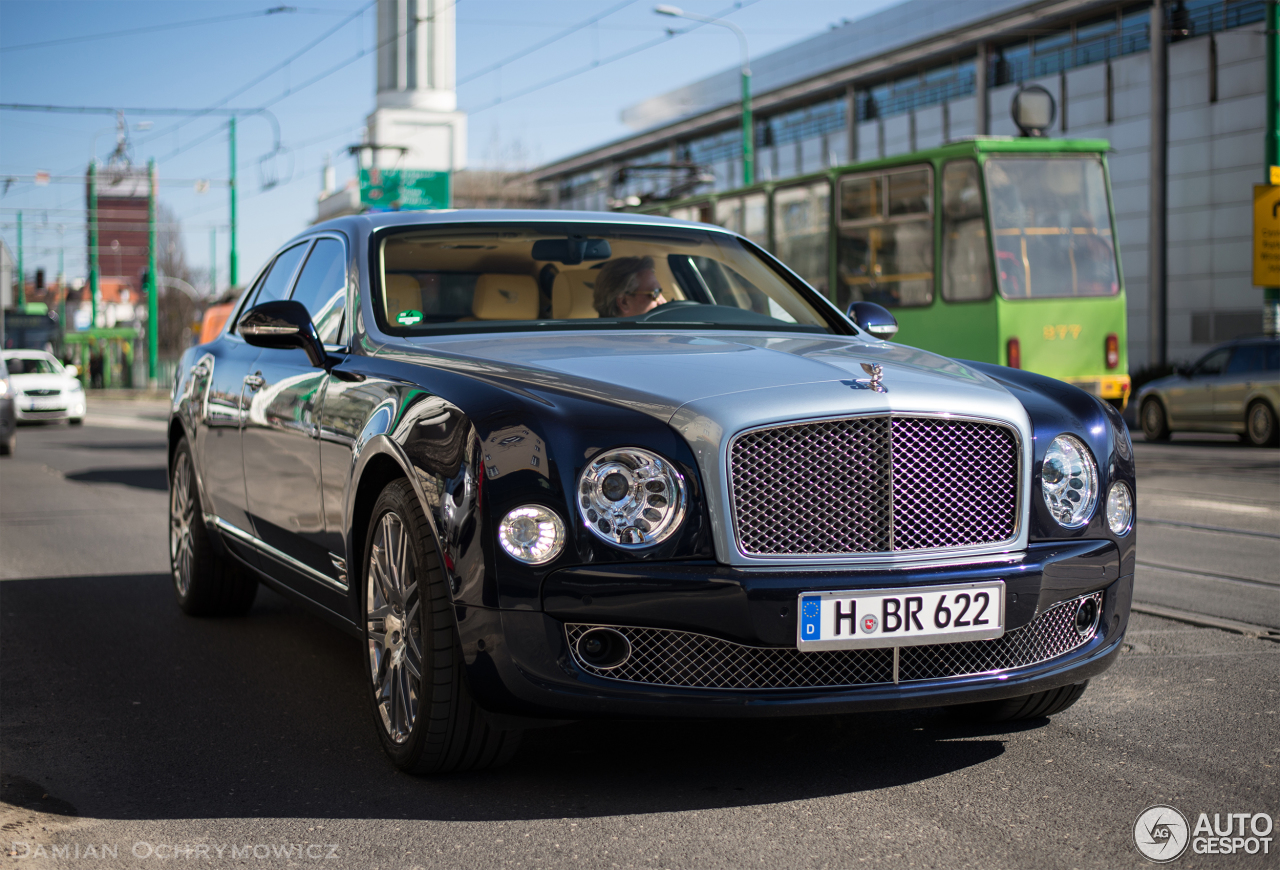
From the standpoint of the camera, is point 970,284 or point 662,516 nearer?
point 662,516

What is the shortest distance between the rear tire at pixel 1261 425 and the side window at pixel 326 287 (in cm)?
1616

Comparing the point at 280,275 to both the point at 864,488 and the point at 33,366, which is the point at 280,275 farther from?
the point at 33,366

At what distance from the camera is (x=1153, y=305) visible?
1261 inches

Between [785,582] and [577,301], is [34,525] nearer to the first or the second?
[577,301]

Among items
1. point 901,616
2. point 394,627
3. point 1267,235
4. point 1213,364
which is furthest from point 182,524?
point 1267,235

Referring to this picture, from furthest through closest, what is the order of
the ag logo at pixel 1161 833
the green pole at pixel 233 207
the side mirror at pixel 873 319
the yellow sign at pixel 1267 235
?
the green pole at pixel 233 207
the yellow sign at pixel 1267 235
the side mirror at pixel 873 319
the ag logo at pixel 1161 833

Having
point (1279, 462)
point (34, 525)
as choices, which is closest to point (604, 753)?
point (34, 525)

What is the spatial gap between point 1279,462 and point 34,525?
12.7 meters

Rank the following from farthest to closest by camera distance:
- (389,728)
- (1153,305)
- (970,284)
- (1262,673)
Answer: (1153,305) < (970,284) < (1262,673) < (389,728)

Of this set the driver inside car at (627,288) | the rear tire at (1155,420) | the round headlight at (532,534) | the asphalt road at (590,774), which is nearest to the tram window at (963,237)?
the rear tire at (1155,420)

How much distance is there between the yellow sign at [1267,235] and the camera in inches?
845

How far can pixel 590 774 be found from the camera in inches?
152

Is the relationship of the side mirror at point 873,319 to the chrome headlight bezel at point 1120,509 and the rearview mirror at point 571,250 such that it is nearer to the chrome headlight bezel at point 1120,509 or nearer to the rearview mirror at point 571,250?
the rearview mirror at point 571,250

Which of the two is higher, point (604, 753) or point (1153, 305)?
point (1153, 305)
